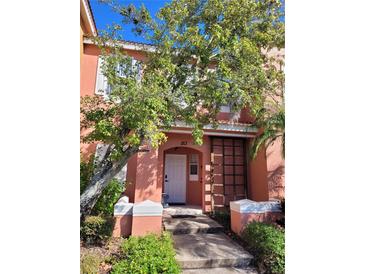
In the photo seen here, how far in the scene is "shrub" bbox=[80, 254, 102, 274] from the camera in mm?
3739

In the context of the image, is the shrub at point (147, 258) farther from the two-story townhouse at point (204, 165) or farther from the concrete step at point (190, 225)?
the two-story townhouse at point (204, 165)

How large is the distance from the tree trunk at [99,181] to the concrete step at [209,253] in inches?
86.9

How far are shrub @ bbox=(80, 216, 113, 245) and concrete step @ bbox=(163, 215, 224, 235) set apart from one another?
1629mm

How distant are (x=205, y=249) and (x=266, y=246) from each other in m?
1.36

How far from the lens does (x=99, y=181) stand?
481 centimetres

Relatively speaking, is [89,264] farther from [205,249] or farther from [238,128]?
[238,128]

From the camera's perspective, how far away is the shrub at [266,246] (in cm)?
461

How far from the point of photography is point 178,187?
962 cm

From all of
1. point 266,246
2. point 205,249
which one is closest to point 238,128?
point 266,246

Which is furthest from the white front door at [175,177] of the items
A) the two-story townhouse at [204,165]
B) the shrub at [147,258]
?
the shrub at [147,258]
